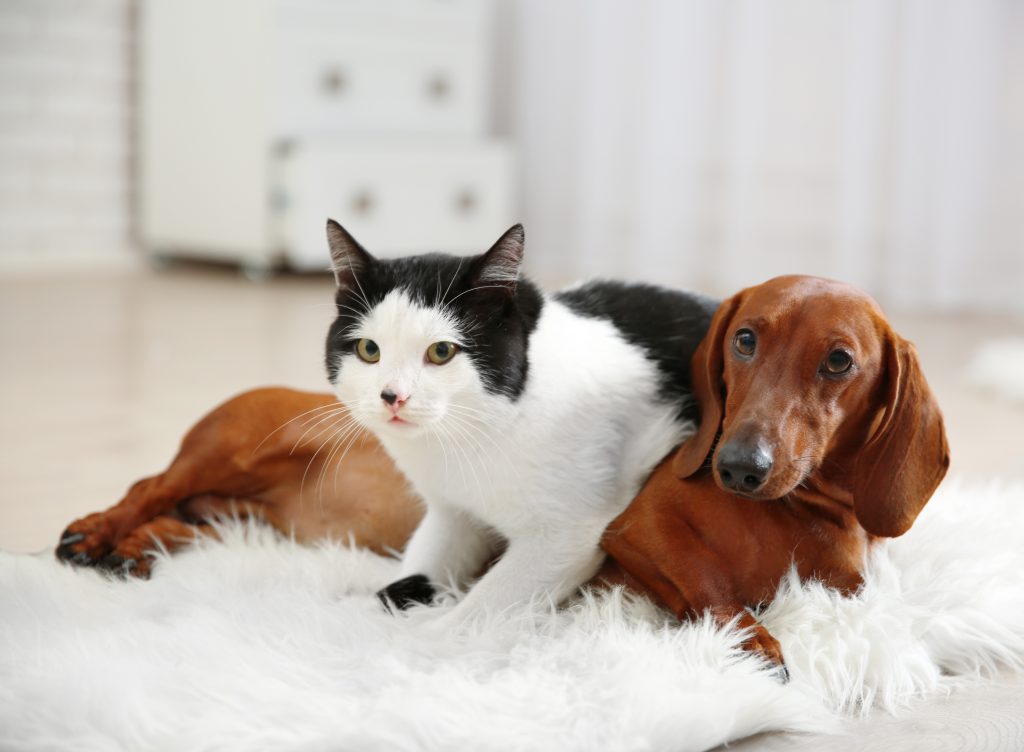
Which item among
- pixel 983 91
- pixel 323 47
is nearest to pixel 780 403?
pixel 983 91

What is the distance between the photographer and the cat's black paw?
116 centimetres

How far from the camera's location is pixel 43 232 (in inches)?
148

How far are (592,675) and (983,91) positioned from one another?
2.50m

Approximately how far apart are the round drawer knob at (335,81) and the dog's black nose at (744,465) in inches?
111

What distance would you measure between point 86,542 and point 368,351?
0.43 m

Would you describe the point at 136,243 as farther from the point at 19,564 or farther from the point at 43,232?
the point at 19,564

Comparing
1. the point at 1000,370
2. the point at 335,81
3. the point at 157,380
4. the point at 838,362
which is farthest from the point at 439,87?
the point at 838,362

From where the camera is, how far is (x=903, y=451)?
102 centimetres

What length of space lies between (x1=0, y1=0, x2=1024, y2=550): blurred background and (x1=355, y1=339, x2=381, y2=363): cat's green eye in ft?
4.71

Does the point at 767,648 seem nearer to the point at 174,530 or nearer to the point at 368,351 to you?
the point at 368,351

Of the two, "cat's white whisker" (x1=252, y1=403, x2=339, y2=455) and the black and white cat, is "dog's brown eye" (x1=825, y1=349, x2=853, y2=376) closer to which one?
the black and white cat

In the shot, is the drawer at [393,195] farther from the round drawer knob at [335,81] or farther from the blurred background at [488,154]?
the round drawer knob at [335,81]

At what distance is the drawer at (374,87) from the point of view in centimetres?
347

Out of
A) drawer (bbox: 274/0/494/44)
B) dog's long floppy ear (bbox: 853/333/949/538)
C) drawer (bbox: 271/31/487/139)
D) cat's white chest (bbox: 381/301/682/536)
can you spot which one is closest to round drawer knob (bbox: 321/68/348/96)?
drawer (bbox: 271/31/487/139)
